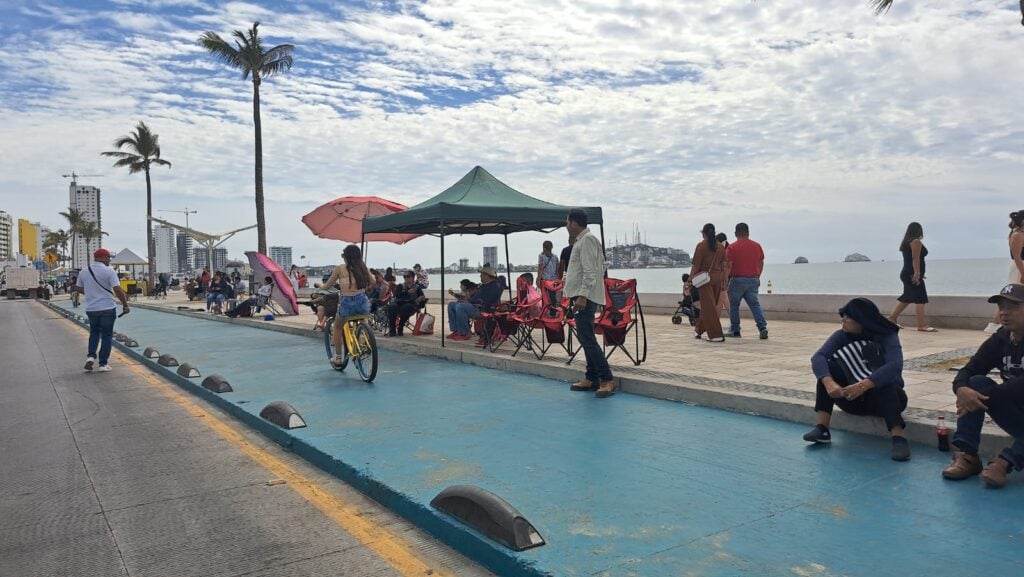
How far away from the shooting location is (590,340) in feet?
24.1

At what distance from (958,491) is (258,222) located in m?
29.1

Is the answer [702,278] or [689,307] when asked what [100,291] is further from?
[689,307]

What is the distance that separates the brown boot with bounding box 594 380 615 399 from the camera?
735 centimetres

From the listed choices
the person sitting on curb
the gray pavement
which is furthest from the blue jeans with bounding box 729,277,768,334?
the gray pavement

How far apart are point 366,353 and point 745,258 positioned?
6.09 meters

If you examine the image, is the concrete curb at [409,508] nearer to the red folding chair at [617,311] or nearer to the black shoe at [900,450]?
the black shoe at [900,450]

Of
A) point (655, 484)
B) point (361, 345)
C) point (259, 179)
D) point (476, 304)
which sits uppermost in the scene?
point (259, 179)

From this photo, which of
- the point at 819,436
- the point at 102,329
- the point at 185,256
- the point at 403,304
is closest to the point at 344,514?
the point at 819,436

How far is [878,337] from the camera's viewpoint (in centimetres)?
509

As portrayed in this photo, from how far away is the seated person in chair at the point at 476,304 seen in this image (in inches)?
428

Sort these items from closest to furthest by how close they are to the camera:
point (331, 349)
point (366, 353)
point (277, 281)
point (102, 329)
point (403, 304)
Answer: point (366, 353) < point (331, 349) < point (102, 329) < point (403, 304) < point (277, 281)

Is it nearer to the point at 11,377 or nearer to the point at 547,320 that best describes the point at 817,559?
the point at 547,320

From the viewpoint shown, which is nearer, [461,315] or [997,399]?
[997,399]

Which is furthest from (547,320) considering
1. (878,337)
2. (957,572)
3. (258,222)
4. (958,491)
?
(258,222)
